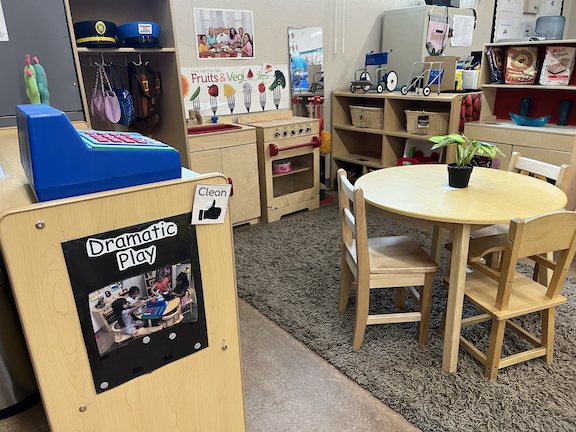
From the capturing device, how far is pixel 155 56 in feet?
10.0

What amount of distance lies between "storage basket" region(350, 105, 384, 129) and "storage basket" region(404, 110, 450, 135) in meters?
0.28

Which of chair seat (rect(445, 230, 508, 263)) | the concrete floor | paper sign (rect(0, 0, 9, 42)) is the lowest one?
the concrete floor

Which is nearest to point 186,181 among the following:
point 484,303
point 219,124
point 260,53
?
point 484,303

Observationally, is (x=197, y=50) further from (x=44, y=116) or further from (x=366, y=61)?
(x=44, y=116)

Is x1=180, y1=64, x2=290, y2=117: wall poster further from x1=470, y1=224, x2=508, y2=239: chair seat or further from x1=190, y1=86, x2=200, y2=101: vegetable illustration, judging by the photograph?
x1=470, y1=224, x2=508, y2=239: chair seat

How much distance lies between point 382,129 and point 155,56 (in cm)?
216

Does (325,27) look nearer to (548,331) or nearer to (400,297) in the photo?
(400,297)

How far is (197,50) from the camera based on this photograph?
3480mm

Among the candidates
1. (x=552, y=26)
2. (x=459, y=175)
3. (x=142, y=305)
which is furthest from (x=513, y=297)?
(x=552, y=26)

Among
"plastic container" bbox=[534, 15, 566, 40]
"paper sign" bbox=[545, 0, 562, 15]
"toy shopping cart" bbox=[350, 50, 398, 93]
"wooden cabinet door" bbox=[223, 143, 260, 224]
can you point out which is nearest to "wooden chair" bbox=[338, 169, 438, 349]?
"wooden cabinet door" bbox=[223, 143, 260, 224]

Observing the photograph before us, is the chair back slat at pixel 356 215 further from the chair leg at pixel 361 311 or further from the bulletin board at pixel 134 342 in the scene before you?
the bulletin board at pixel 134 342

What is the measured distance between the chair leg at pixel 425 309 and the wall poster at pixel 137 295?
3.76 ft

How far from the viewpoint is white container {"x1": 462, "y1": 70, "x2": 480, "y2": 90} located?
3840mm

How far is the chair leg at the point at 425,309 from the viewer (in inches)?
76.8
